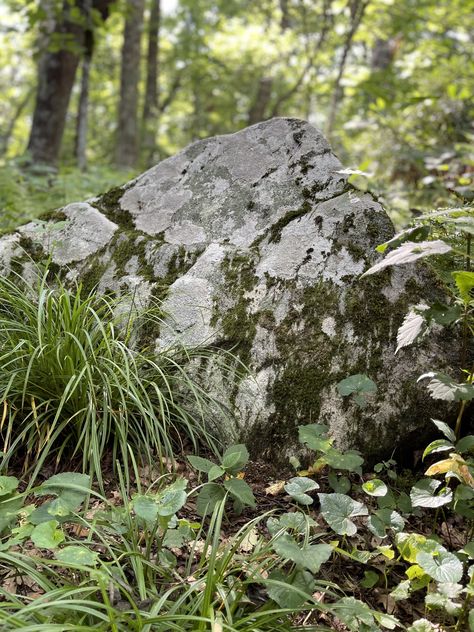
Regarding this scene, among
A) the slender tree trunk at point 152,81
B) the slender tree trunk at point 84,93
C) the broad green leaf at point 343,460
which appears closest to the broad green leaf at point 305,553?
the broad green leaf at point 343,460

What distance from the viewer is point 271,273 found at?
8.45 feet

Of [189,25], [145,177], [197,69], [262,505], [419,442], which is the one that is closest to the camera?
[262,505]

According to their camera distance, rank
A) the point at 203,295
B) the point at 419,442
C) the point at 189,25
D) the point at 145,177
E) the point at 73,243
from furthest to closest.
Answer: the point at 189,25, the point at 145,177, the point at 73,243, the point at 203,295, the point at 419,442

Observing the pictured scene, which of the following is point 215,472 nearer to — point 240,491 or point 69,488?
point 240,491

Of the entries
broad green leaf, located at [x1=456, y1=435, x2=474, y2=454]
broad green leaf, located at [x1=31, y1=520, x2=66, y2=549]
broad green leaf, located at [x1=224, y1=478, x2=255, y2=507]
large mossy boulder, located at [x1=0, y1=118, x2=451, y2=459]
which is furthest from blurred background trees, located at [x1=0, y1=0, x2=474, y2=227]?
broad green leaf, located at [x1=31, y1=520, x2=66, y2=549]

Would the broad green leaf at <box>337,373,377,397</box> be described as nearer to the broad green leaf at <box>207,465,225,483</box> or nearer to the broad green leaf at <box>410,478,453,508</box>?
the broad green leaf at <box>410,478,453,508</box>

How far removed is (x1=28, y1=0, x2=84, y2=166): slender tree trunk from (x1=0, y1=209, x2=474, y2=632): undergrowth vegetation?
5.46 meters

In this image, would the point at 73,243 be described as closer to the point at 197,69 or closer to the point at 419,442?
the point at 419,442

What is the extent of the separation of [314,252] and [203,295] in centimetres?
59

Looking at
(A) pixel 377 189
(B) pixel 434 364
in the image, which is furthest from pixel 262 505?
(A) pixel 377 189

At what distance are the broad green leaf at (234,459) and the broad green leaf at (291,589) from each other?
0.38 meters

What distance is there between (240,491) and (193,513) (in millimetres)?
312

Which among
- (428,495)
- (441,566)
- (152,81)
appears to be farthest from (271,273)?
(152,81)

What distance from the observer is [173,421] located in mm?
2340
